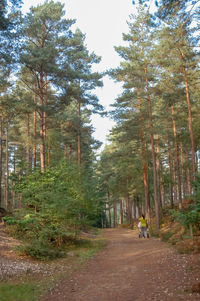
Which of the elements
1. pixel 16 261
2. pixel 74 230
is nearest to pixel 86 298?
pixel 16 261

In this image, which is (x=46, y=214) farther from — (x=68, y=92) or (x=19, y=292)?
(x=68, y=92)

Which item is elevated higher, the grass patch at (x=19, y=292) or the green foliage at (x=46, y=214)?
the green foliage at (x=46, y=214)

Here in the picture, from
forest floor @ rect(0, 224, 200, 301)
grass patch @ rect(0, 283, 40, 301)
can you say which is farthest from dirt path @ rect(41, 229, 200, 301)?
grass patch @ rect(0, 283, 40, 301)

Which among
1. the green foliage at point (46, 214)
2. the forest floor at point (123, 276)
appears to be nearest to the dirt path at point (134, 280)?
the forest floor at point (123, 276)

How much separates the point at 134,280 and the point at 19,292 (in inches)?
117

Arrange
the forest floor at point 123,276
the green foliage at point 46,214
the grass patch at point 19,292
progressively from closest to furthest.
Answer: the grass patch at point 19,292, the forest floor at point 123,276, the green foliage at point 46,214

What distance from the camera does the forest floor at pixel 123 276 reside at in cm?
546

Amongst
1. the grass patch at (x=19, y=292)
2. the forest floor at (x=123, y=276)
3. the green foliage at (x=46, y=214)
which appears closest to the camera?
the grass patch at (x=19, y=292)

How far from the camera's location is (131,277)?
699 cm

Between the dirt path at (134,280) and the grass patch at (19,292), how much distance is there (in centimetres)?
34

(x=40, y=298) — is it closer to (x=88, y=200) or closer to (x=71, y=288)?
(x=71, y=288)

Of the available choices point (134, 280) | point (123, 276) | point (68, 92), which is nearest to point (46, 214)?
point (123, 276)

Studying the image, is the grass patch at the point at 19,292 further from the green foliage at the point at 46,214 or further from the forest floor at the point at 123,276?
the green foliage at the point at 46,214

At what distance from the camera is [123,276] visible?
7180 mm
